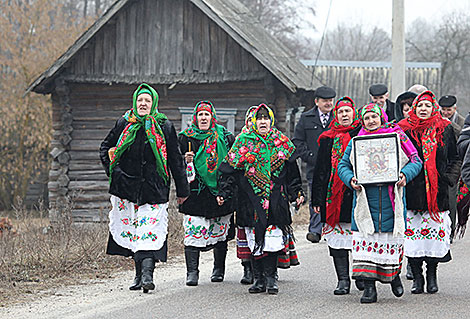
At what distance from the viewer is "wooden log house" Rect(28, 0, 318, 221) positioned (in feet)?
54.6

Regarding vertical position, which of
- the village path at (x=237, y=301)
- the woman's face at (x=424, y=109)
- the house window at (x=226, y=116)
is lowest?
the village path at (x=237, y=301)

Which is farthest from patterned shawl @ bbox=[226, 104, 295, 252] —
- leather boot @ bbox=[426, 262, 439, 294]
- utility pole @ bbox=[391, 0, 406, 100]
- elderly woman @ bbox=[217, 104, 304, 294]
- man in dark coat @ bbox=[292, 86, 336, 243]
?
utility pole @ bbox=[391, 0, 406, 100]

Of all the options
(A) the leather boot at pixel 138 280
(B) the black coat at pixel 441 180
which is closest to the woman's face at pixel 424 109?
(B) the black coat at pixel 441 180

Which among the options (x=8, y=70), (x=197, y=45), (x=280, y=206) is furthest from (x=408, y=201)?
(x=8, y=70)

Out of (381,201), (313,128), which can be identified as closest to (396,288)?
→ (381,201)

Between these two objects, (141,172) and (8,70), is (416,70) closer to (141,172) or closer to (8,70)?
(8,70)

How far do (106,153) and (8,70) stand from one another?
21.9 metres

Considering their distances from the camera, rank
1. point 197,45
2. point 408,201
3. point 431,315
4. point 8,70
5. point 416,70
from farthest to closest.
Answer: point 416,70, point 8,70, point 197,45, point 408,201, point 431,315

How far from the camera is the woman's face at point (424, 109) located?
24.6 feet

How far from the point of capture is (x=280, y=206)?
756 cm

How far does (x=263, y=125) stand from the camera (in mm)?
7656

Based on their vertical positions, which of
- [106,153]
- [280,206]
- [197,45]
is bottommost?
[280,206]

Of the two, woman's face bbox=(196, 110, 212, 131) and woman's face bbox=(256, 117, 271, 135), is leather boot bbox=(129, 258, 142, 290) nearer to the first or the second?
woman's face bbox=(196, 110, 212, 131)

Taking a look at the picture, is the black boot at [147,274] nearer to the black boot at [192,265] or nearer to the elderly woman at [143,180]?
the elderly woman at [143,180]
